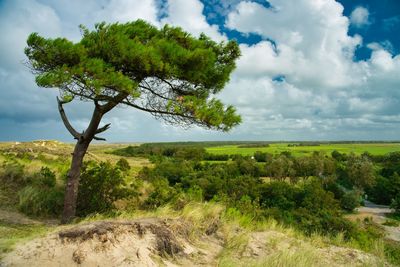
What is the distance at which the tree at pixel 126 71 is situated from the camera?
385 inches

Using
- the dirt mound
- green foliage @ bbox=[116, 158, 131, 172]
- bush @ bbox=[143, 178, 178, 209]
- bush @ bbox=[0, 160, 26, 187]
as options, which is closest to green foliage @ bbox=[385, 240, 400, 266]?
the dirt mound

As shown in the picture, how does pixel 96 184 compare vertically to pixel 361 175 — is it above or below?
above

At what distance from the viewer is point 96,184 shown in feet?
46.2

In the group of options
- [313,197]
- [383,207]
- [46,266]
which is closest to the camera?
[46,266]

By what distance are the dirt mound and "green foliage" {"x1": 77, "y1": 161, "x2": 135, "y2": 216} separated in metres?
6.41

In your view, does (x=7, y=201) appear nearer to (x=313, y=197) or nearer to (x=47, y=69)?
(x=47, y=69)

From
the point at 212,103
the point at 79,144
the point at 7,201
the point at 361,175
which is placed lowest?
the point at 361,175

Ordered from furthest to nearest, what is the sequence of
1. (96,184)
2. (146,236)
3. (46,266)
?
(96,184) → (146,236) → (46,266)

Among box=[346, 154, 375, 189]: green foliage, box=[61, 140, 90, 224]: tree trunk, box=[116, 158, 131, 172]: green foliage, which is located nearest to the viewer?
box=[61, 140, 90, 224]: tree trunk

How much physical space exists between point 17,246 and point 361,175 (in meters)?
79.2

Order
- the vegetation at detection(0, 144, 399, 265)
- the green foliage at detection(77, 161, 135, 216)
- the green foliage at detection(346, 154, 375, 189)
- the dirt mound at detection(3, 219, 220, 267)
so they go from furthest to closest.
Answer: the green foliage at detection(346, 154, 375, 189) < the green foliage at detection(77, 161, 135, 216) < the vegetation at detection(0, 144, 399, 265) < the dirt mound at detection(3, 219, 220, 267)

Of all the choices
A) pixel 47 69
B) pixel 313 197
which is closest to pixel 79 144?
pixel 47 69

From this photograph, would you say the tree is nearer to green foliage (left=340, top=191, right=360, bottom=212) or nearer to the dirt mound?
the dirt mound

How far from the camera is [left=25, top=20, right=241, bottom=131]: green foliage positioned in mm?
9711
